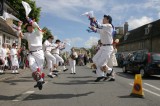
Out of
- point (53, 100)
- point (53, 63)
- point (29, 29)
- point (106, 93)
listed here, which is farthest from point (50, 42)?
point (53, 100)

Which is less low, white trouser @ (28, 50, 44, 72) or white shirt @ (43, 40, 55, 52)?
white shirt @ (43, 40, 55, 52)

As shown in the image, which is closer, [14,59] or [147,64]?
[147,64]

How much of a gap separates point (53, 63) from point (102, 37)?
4729 millimetres

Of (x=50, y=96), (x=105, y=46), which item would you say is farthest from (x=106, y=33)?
(x=50, y=96)

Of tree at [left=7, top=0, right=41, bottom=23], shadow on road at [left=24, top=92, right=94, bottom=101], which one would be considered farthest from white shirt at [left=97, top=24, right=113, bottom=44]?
tree at [left=7, top=0, right=41, bottom=23]

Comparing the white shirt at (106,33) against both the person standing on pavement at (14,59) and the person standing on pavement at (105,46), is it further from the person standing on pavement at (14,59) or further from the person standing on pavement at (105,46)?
the person standing on pavement at (14,59)

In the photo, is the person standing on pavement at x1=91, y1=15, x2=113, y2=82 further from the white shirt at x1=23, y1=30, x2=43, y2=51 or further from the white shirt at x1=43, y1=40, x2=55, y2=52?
the white shirt at x1=43, y1=40, x2=55, y2=52

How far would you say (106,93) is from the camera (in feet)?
32.7

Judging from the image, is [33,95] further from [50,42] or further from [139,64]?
[139,64]

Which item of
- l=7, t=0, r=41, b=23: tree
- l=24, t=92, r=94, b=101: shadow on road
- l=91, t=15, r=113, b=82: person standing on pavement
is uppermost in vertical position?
l=7, t=0, r=41, b=23: tree

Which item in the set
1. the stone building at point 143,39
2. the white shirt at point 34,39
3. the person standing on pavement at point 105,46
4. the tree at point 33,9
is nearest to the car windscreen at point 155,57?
the person standing on pavement at point 105,46

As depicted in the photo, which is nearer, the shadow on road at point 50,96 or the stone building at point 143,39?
the shadow on road at point 50,96

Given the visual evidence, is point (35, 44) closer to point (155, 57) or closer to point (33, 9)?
point (155, 57)

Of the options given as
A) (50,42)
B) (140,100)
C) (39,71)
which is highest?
(50,42)
